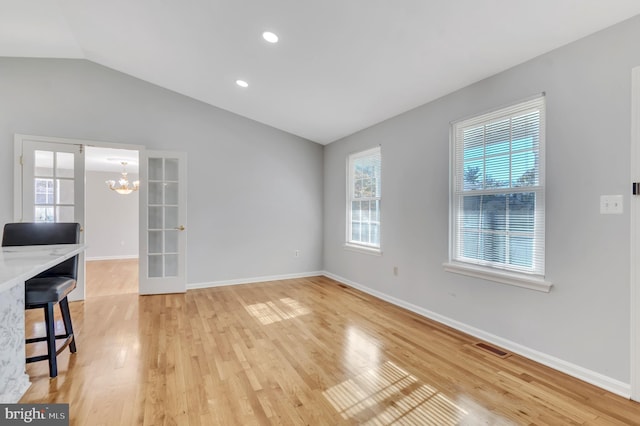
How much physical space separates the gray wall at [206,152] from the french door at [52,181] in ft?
0.47

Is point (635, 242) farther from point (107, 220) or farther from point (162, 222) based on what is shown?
point (107, 220)

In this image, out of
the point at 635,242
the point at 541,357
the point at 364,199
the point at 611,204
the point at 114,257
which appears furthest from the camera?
the point at 114,257

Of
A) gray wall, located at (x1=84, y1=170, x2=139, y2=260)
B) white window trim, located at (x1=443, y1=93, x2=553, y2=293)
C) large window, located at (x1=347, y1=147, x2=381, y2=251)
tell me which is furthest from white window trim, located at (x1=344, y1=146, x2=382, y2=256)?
gray wall, located at (x1=84, y1=170, x2=139, y2=260)

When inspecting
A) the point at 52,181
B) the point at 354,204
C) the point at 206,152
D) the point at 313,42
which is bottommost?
the point at 354,204

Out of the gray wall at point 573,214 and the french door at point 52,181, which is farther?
the french door at point 52,181

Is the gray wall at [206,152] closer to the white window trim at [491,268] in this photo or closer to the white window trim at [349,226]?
the white window trim at [349,226]

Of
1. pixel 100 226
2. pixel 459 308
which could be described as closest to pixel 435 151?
pixel 459 308

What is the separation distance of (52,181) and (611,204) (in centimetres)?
598

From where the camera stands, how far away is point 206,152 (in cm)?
484

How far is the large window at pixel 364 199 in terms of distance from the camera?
4.51 metres

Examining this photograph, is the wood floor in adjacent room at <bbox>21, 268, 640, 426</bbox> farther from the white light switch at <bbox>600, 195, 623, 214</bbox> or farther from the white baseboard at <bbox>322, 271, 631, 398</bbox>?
the white light switch at <bbox>600, 195, 623, 214</bbox>

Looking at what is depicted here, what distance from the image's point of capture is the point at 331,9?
2.37m

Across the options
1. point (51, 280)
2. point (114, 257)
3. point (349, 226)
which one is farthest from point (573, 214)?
point (114, 257)

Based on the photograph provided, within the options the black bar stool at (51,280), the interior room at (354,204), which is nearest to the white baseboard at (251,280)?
→ the interior room at (354,204)
